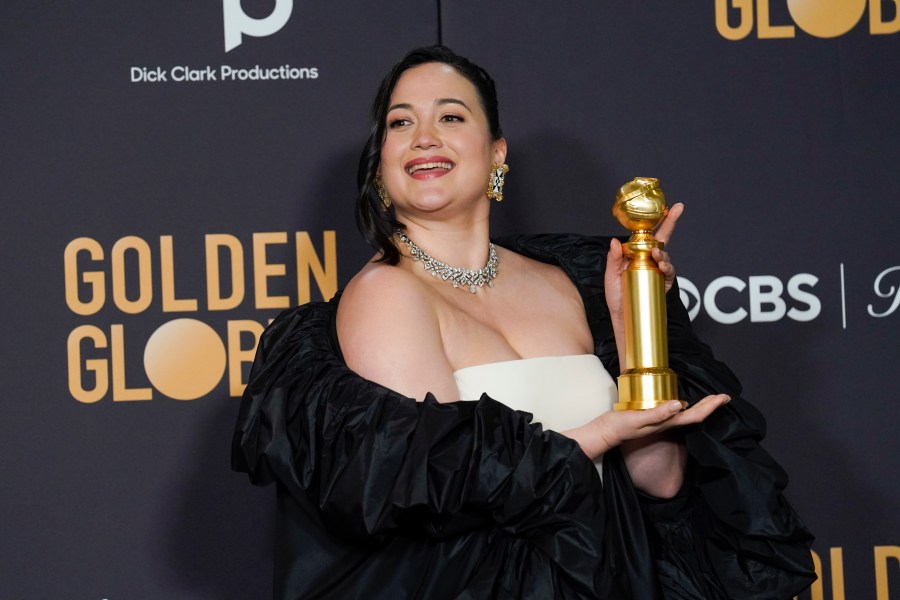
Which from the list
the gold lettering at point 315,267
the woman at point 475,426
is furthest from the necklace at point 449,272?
the gold lettering at point 315,267

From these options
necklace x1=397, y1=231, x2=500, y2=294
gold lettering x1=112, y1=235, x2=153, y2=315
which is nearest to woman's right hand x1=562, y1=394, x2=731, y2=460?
necklace x1=397, y1=231, x2=500, y2=294

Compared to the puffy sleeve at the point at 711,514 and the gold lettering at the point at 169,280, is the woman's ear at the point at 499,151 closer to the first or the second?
the puffy sleeve at the point at 711,514

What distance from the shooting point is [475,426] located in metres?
1.79

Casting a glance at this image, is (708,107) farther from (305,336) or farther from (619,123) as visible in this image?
(305,336)

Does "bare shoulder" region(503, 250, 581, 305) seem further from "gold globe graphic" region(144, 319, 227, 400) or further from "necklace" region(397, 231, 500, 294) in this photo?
"gold globe graphic" region(144, 319, 227, 400)

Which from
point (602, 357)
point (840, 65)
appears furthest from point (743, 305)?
point (602, 357)

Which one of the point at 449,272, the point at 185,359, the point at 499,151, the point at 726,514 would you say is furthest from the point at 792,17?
the point at 185,359

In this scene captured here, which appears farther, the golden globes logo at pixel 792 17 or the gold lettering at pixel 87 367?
the golden globes logo at pixel 792 17

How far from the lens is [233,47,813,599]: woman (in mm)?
1795

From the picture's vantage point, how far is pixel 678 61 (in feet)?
9.80

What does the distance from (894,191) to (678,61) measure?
2.11 feet

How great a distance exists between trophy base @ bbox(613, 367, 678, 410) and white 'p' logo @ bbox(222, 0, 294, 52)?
1.50 m

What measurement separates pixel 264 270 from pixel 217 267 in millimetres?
114

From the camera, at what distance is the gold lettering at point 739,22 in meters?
2.98
